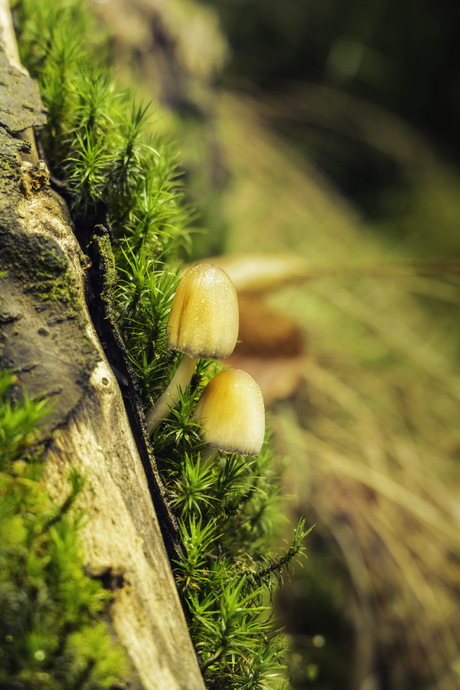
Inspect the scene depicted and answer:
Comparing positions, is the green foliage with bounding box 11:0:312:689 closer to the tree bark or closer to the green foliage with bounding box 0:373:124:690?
the tree bark

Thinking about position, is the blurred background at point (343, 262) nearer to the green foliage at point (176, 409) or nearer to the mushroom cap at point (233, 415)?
the green foliage at point (176, 409)

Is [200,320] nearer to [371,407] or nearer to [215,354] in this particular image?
[215,354]

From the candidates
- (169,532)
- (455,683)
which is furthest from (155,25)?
(455,683)

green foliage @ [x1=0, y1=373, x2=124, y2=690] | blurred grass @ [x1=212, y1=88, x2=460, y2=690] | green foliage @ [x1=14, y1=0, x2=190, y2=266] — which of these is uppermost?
green foliage @ [x1=14, y1=0, x2=190, y2=266]

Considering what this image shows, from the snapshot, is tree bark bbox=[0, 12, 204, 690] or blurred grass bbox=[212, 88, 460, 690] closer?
tree bark bbox=[0, 12, 204, 690]

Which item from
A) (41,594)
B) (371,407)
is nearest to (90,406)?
(41,594)

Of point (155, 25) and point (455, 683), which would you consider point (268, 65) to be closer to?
point (155, 25)

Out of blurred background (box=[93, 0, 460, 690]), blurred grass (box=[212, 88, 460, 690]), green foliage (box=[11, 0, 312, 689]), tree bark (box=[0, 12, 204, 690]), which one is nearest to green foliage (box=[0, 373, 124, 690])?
tree bark (box=[0, 12, 204, 690])

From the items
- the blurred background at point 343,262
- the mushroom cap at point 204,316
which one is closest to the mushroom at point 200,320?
the mushroom cap at point 204,316
